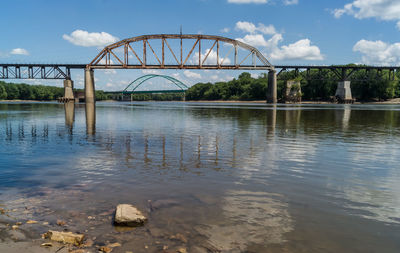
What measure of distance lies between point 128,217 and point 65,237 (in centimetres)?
130

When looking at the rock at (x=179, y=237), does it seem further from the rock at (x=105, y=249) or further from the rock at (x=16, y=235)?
the rock at (x=16, y=235)

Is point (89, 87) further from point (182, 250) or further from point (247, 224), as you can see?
point (182, 250)

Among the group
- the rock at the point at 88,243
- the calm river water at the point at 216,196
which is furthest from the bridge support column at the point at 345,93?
the rock at the point at 88,243

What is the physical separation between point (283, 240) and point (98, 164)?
29.2 ft

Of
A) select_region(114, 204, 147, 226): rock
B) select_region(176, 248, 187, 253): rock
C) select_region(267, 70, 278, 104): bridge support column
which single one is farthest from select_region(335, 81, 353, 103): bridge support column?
select_region(176, 248, 187, 253): rock

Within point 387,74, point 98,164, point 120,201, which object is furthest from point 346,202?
point 387,74

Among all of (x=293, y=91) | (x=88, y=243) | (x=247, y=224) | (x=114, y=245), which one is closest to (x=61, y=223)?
(x=88, y=243)

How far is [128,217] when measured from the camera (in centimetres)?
663

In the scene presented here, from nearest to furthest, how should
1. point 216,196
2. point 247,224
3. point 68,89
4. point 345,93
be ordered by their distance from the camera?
point 247,224 < point 216,196 < point 68,89 < point 345,93

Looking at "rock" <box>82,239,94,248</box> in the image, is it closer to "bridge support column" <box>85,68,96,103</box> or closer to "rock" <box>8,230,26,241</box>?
"rock" <box>8,230,26,241</box>

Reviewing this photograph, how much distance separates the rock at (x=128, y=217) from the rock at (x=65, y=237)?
2.76 ft

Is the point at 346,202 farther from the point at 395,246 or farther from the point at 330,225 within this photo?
the point at 395,246

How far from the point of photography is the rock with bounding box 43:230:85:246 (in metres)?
5.82

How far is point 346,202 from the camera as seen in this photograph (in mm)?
8164
